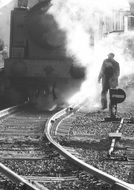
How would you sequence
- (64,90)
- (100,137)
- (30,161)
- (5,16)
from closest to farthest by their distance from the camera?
(30,161)
(100,137)
(64,90)
(5,16)

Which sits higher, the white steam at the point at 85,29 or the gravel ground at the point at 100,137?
the white steam at the point at 85,29

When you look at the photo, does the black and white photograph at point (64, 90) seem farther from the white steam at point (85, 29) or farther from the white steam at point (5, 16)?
the white steam at point (5, 16)

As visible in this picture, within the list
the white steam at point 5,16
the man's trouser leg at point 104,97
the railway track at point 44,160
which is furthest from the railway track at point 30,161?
the white steam at point 5,16

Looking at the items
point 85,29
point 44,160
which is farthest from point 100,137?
point 85,29

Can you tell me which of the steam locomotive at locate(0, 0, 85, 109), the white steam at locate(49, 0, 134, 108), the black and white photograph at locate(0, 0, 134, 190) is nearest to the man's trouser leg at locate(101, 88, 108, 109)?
the black and white photograph at locate(0, 0, 134, 190)

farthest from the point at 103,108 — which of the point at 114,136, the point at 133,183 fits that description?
the point at 133,183

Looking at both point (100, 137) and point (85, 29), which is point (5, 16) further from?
point (100, 137)

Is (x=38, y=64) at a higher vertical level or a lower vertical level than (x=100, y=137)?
higher

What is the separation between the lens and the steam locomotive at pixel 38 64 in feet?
52.3

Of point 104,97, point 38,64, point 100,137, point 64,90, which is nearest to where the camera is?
point 100,137

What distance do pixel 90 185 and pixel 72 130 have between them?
4949 mm

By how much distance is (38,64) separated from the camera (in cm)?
1596

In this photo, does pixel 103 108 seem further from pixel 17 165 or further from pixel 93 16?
pixel 17 165

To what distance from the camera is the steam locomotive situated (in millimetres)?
15938
